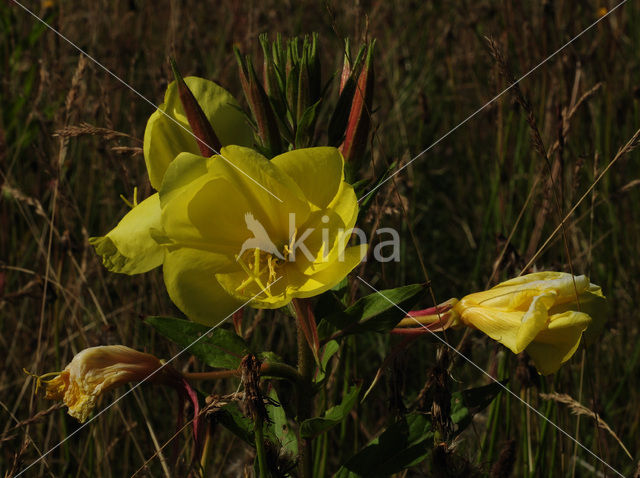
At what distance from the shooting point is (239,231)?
1.04 metres

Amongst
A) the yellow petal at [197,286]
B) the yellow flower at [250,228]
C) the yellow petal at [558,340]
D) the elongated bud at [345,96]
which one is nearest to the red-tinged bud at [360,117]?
the elongated bud at [345,96]

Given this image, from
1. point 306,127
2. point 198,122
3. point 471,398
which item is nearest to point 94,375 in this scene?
point 198,122

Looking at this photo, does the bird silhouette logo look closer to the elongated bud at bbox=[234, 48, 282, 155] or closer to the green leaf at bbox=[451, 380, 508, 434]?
the elongated bud at bbox=[234, 48, 282, 155]

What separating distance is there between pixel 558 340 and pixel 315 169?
1.43 ft

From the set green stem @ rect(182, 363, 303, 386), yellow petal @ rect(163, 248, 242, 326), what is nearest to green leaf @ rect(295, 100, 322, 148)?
yellow petal @ rect(163, 248, 242, 326)

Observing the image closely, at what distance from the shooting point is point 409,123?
9.34 feet

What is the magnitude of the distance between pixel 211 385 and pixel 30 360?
51 cm

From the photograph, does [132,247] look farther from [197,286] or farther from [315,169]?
[315,169]

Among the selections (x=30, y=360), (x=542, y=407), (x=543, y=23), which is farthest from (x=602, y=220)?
(x=30, y=360)

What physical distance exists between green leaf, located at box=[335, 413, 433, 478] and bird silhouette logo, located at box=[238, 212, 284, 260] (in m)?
0.40

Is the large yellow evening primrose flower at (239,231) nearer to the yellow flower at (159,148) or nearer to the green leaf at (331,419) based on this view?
the yellow flower at (159,148)

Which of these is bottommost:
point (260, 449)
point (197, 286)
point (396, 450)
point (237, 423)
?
point (396, 450)

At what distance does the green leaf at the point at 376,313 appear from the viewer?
106 centimetres

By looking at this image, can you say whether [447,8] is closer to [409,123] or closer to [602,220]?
[409,123]
